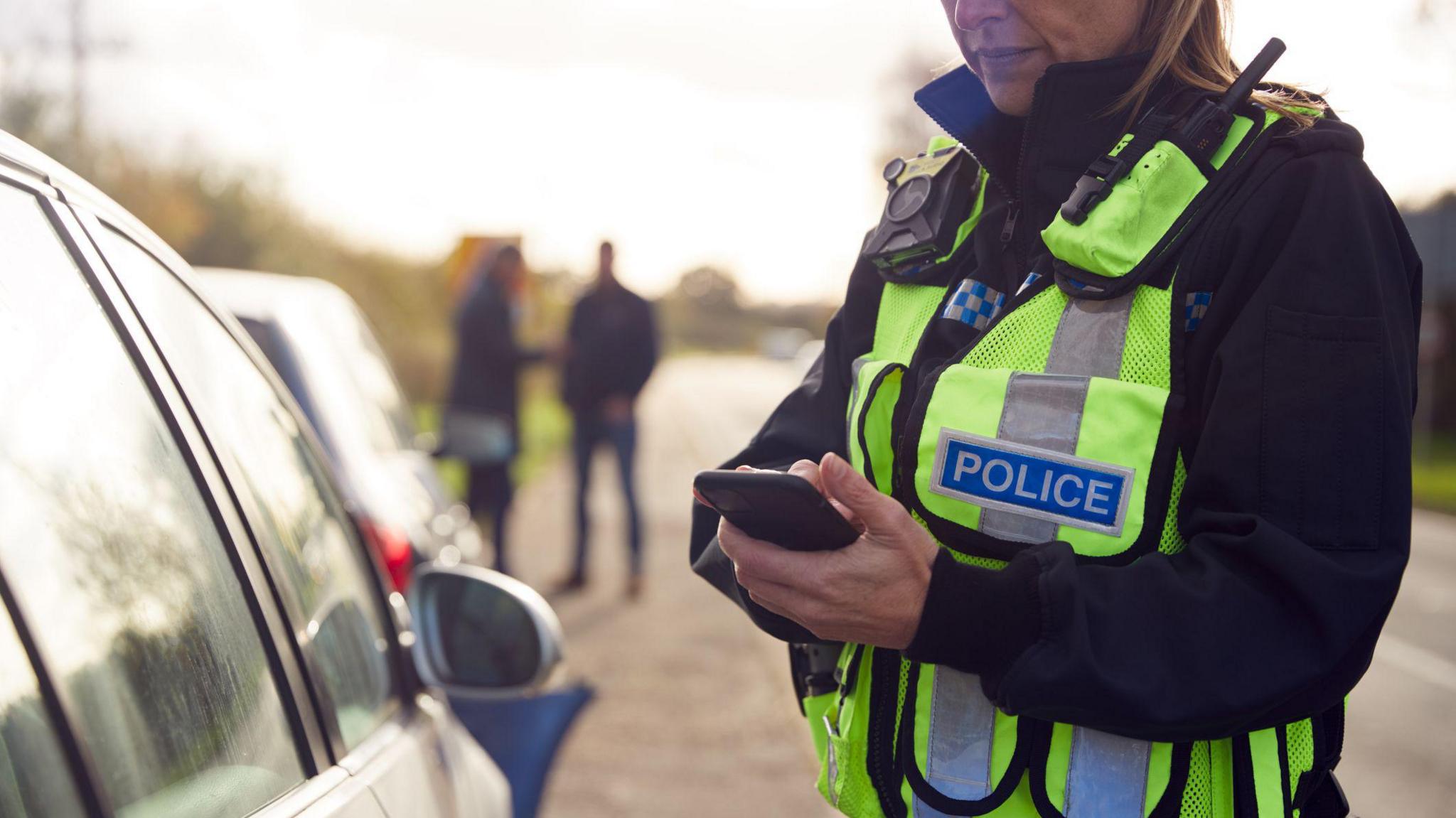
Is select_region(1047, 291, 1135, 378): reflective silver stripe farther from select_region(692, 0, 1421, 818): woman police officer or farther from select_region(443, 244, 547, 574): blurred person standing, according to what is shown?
select_region(443, 244, 547, 574): blurred person standing

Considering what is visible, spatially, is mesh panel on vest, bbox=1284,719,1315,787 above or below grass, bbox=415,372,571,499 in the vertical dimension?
above

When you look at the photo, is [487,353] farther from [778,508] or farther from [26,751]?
[26,751]

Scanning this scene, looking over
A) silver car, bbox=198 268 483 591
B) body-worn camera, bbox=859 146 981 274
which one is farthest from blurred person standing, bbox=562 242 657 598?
body-worn camera, bbox=859 146 981 274

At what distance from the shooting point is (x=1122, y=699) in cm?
126

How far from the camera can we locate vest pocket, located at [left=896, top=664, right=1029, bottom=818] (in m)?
1.42

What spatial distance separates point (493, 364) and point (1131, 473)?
664 cm

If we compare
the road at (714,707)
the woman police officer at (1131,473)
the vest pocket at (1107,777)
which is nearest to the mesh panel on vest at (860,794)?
the woman police officer at (1131,473)

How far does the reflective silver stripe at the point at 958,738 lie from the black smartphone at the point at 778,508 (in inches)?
10.3

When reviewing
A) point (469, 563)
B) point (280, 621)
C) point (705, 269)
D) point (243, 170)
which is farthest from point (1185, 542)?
point (705, 269)

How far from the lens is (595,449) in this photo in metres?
8.27

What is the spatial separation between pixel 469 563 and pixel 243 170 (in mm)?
16694

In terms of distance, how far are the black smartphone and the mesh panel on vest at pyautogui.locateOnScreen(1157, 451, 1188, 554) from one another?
1.12 feet

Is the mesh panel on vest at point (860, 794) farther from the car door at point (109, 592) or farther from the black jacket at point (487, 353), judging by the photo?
the black jacket at point (487, 353)

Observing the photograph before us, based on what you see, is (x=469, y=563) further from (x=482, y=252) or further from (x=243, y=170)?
(x=243, y=170)
